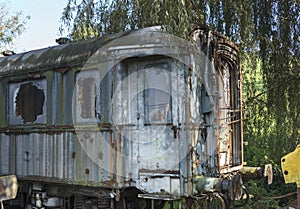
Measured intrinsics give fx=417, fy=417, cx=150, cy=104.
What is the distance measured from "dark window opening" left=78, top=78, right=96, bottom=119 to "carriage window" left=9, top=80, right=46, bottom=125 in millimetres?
980

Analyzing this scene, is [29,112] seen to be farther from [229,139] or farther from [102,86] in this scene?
[229,139]

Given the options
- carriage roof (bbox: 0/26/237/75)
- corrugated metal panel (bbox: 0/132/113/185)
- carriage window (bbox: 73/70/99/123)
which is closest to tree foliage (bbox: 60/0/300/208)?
carriage roof (bbox: 0/26/237/75)

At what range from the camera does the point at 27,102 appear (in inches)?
307

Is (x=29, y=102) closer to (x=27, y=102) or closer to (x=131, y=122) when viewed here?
(x=27, y=102)

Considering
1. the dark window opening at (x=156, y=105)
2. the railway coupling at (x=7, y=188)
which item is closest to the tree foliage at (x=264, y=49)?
the dark window opening at (x=156, y=105)

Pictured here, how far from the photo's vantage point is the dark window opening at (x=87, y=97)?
6.70 m

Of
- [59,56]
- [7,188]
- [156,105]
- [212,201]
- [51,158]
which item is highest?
[59,56]

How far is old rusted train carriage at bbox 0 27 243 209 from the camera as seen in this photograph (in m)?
6.11

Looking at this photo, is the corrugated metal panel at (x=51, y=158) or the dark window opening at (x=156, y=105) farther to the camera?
the corrugated metal panel at (x=51, y=158)

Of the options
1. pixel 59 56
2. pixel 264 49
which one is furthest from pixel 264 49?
pixel 59 56

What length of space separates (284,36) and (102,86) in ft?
14.0

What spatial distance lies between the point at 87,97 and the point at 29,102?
1.57 m

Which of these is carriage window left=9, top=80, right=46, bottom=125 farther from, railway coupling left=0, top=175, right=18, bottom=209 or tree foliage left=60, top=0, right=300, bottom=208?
railway coupling left=0, top=175, right=18, bottom=209

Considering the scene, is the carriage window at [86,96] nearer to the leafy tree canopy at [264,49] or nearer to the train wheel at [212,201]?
the leafy tree canopy at [264,49]
